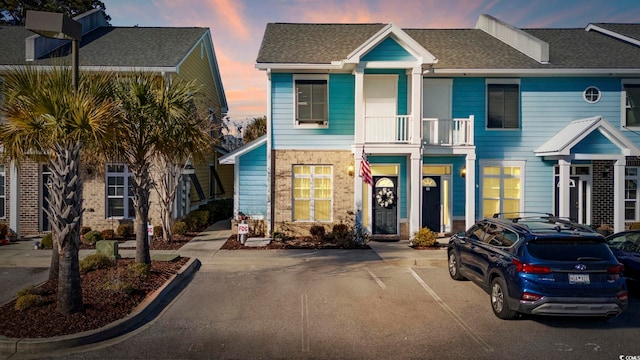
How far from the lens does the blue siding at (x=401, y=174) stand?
15820 mm

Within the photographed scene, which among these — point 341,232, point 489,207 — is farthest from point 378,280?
point 489,207

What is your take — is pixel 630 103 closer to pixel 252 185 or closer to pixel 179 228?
pixel 252 185

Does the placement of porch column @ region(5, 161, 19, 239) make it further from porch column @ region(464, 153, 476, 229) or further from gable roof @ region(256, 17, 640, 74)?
porch column @ region(464, 153, 476, 229)

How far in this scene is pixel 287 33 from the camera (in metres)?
17.7

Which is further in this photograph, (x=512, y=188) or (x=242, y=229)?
(x=512, y=188)

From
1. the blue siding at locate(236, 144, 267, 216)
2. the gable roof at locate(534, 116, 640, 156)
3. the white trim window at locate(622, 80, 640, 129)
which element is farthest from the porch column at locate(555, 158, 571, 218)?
the blue siding at locate(236, 144, 267, 216)

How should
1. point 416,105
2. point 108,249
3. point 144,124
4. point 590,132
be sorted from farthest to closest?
point 416,105 < point 590,132 < point 108,249 < point 144,124

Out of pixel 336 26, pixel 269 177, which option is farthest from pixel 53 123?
pixel 336 26

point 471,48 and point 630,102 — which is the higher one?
point 471,48

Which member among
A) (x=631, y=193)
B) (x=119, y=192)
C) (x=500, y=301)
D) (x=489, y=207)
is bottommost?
(x=500, y=301)

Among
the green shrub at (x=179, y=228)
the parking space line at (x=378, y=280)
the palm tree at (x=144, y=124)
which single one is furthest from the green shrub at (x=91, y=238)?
the parking space line at (x=378, y=280)

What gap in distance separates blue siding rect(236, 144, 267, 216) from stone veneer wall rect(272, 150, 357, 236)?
91 cm

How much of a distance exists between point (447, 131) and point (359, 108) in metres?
3.64

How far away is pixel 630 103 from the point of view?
16.1 meters
